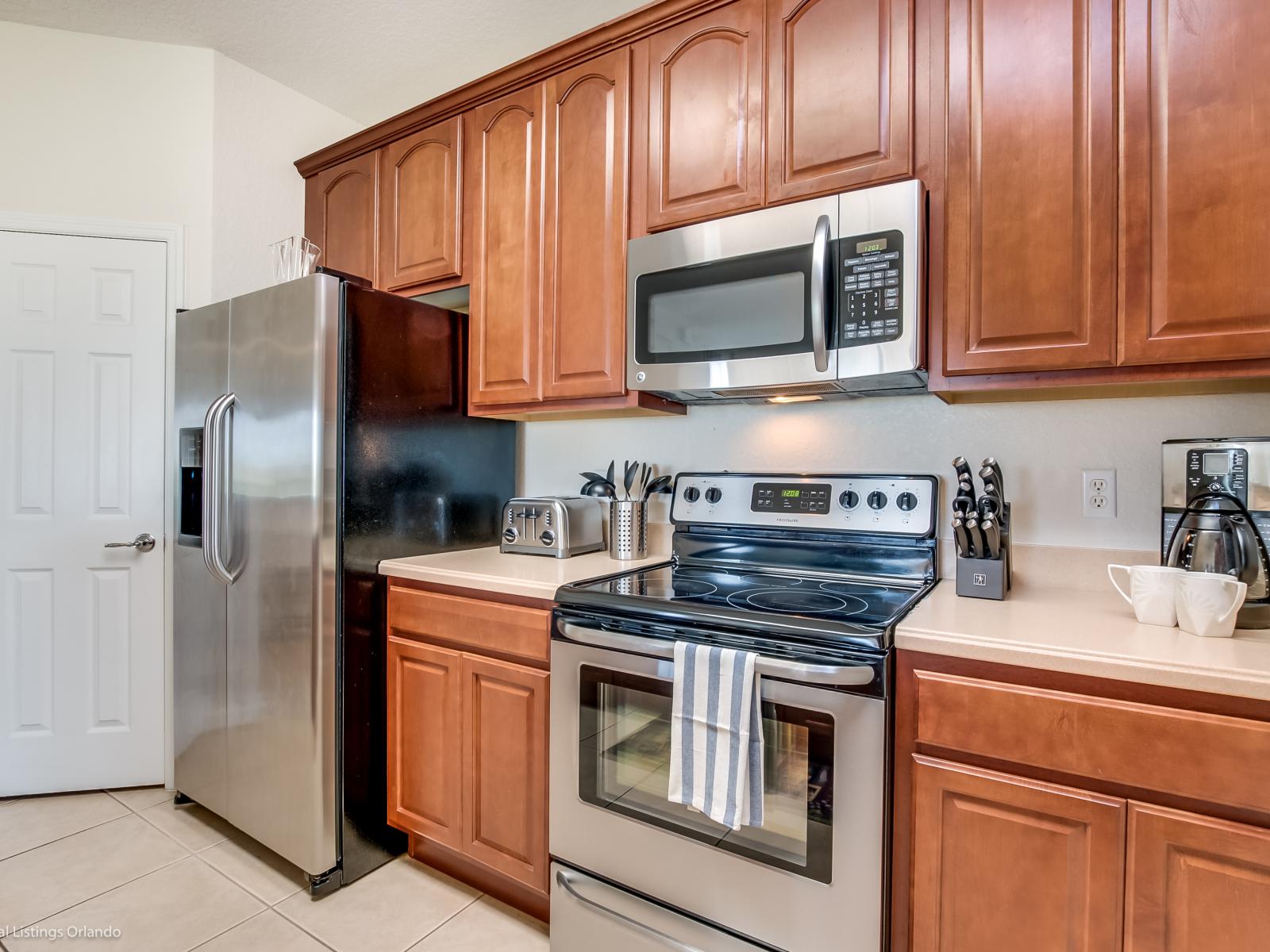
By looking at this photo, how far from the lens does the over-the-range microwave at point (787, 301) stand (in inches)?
58.9

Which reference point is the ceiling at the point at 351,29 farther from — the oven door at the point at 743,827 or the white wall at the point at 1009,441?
the oven door at the point at 743,827

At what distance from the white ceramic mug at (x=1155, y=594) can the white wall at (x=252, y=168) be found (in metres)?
2.98

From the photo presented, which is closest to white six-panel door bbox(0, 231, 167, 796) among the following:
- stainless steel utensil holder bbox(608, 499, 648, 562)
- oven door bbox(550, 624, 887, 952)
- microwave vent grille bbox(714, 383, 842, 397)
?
stainless steel utensil holder bbox(608, 499, 648, 562)

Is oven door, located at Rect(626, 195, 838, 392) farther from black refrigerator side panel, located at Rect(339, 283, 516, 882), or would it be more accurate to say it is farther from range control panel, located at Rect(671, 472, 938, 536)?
black refrigerator side panel, located at Rect(339, 283, 516, 882)

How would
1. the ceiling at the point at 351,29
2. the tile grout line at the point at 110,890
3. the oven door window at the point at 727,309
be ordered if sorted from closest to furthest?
the oven door window at the point at 727,309
the tile grout line at the point at 110,890
the ceiling at the point at 351,29

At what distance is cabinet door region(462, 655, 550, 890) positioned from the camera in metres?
1.68

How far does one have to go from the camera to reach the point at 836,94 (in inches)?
63.1

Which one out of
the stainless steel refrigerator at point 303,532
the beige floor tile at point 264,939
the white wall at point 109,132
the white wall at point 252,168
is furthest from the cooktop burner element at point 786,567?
the white wall at point 109,132

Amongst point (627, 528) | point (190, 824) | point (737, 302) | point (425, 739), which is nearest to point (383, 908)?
point (425, 739)

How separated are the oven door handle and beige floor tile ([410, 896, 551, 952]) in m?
0.84

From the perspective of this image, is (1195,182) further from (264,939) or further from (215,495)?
(264,939)

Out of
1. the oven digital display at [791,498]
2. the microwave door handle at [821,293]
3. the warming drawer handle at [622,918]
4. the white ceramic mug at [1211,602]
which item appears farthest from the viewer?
the oven digital display at [791,498]

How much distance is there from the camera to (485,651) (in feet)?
5.85

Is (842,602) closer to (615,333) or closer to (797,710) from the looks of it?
(797,710)
